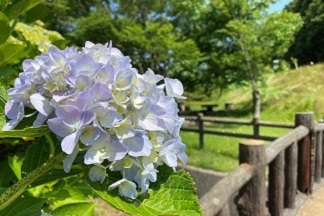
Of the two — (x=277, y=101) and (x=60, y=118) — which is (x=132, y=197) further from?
(x=277, y=101)

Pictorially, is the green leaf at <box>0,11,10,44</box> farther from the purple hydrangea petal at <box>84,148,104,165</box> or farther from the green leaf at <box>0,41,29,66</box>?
the purple hydrangea petal at <box>84,148,104,165</box>

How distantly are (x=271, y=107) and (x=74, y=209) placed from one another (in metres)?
11.5

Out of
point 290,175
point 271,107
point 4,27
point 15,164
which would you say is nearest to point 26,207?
point 4,27

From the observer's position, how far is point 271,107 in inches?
463

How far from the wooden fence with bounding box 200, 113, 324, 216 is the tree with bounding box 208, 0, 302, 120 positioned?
5740 mm

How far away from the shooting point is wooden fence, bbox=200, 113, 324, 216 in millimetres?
2177

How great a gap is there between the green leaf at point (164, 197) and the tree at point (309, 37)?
7165 mm

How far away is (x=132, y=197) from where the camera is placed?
465mm

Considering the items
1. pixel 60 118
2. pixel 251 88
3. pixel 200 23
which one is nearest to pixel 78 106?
→ pixel 60 118

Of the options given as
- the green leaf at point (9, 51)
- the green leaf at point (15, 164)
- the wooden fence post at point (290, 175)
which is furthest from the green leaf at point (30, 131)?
the wooden fence post at point (290, 175)

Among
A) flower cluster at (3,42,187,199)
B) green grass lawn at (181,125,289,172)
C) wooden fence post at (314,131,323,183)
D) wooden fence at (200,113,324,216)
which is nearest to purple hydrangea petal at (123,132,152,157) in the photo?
flower cluster at (3,42,187,199)

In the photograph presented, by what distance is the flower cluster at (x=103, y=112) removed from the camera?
439mm

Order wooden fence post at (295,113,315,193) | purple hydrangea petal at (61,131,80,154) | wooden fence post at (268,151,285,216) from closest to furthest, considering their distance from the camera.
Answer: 1. purple hydrangea petal at (61,131,80,154)
2. wooden fence post at (268,151,285,216)
3. wooden fence post at (295,113,315,193)

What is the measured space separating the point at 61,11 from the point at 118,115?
1510 cm
